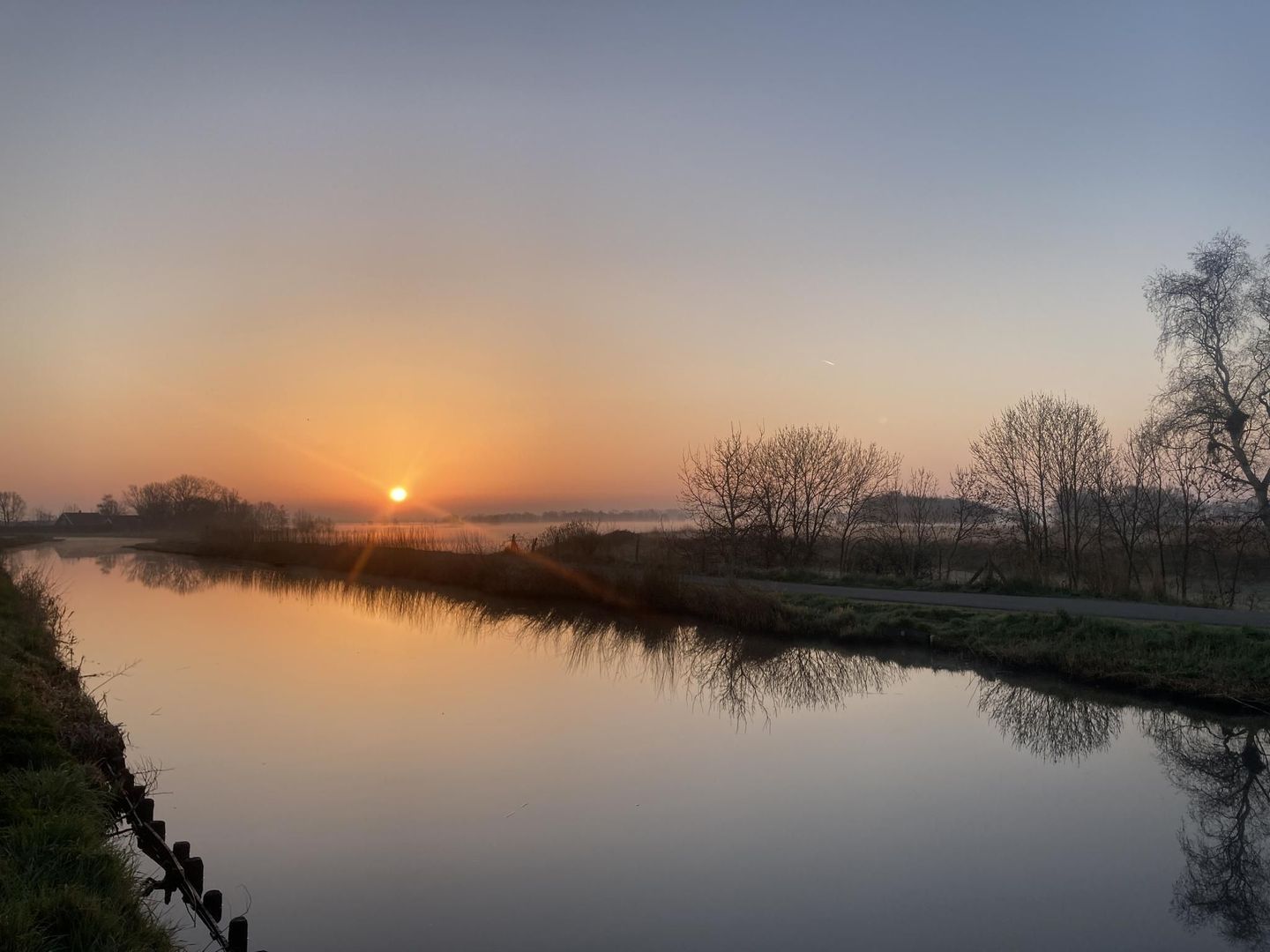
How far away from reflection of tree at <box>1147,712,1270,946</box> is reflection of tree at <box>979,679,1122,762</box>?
2.06 ft

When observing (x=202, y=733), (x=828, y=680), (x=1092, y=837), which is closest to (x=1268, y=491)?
(x=828, y=680)

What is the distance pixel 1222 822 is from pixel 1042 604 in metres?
9.63

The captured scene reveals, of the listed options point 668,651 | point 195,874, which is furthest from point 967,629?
point 195,874

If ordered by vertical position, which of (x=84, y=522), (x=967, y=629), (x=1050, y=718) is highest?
(x=84, y=522)

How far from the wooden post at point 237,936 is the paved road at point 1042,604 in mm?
14211

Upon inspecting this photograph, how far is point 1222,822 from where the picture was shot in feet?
26.2

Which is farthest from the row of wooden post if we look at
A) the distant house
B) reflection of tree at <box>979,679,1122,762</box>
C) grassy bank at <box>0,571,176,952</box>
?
the distant house

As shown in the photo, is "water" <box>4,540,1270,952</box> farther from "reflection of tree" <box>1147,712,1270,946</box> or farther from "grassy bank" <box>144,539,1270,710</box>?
"grassy bank" <box>144,539,1270,710</box>

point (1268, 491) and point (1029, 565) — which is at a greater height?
point (1268, 491)

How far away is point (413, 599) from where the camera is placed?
25.7m

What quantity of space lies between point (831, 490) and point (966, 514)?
4.83 metres

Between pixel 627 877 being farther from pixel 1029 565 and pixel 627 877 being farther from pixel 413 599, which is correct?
pixel 413 599

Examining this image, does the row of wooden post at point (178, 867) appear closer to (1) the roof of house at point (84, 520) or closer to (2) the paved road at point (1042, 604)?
(2) the paved road at point (1042, 604)

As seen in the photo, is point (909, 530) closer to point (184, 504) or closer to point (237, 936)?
point (237, 936)
